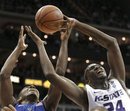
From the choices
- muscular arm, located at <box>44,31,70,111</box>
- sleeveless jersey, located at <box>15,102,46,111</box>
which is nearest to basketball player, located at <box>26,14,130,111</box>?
muscular arm, located at <box>44,31,70,111</box>

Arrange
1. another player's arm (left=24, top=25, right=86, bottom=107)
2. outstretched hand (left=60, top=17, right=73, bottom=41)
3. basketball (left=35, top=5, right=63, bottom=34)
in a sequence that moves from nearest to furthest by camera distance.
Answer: another player's arm (left=24, top=25, right=86, bottom=107)
outstretched hand (left=60, top=17, right=73, bottom=41)
basketball (left=35, top=5, right=63, bottom=34)

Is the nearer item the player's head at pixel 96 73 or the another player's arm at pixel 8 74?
the player's head at pixel 96 73

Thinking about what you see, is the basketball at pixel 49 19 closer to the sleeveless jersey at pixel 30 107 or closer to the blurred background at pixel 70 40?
the sleeveless jersey at pixel 30 107

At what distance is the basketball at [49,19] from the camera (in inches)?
163

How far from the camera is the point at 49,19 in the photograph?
4207 mm

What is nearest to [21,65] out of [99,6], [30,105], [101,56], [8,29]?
[8,29]

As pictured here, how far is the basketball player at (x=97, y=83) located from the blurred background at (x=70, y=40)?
9922mm

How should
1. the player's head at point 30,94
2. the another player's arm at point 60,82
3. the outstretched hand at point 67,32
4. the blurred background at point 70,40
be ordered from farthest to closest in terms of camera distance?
1. the blurred background at point 70,40
2. the player's head at point 30,94
3. the outstretched hand at point 67,32
4. the another player's arm at point 60,82

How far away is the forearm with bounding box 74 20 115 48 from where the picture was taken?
13.4ft

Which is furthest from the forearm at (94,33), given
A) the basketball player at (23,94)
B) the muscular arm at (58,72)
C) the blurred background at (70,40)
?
the blurred background at (70,40)

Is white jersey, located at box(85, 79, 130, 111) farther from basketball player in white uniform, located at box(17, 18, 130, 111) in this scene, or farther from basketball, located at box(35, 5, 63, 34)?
basketball, located at box(35, 5, 63, 34)

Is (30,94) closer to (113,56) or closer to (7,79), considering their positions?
(7,79)

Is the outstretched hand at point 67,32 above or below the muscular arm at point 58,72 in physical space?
above

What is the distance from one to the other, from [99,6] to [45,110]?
54.6ft
